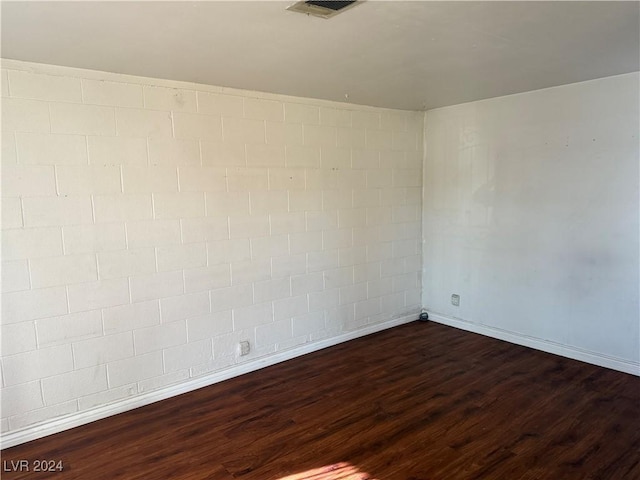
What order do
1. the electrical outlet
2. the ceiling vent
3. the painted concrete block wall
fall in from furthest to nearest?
the electrical outlet, the painted concrete block wall, the ceiling vent

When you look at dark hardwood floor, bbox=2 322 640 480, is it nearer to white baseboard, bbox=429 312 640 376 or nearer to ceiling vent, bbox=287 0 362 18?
white baseboard, bbox=429 312 640 376

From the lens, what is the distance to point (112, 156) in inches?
118

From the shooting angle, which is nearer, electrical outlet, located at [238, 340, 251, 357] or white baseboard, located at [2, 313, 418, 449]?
white baseboard, located at [2, 313, 418, 449]

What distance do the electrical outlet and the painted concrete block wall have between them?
231cm

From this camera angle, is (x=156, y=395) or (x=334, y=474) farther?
(x=156, y=395)

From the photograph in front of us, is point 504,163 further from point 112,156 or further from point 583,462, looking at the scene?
point 112,156

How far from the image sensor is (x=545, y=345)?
160 inches

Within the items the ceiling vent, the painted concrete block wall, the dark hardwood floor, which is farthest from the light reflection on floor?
the painted concrete block wall

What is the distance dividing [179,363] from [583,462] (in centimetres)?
273

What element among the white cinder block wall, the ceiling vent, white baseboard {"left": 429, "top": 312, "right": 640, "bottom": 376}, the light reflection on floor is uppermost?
the ceiling vent

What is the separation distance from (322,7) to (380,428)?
2.47 meters

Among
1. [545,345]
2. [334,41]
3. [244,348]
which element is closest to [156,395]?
[244,348]

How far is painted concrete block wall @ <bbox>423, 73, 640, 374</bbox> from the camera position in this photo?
3508 mm

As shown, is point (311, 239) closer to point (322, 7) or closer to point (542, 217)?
point (542, 217)
